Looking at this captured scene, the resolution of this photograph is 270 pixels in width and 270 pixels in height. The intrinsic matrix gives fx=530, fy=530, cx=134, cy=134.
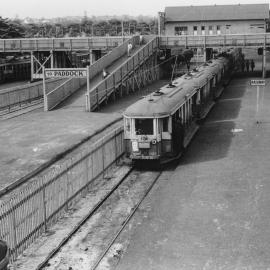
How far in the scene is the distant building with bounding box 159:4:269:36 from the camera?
76.9m

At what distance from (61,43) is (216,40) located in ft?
53.0

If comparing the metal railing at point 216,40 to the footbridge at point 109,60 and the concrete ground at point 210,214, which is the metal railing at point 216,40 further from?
the concrete ground at point 210,214

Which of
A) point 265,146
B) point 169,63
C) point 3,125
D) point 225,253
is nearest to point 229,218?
point 225,253

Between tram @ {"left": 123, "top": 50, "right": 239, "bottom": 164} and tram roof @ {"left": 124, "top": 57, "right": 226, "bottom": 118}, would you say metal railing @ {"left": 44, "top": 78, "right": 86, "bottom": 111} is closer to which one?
tram roof @ {"left": 124, "top": 57, "right": 226, "bottom": 118}

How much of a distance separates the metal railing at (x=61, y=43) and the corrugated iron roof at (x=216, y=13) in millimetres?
24722

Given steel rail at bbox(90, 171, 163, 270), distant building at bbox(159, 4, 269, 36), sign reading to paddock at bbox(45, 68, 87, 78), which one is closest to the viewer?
steel rail at bbox(90, 171, 163, 270)

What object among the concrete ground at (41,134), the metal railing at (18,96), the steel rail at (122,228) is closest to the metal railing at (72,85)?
the concrete ground at (41,134)

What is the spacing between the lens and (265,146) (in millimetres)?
23828

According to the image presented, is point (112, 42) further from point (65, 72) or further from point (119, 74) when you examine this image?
point (65, 72)

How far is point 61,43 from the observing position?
2195 inches

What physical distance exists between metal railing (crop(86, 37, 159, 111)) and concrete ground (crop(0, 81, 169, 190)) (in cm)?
88

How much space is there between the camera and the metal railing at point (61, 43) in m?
55.0

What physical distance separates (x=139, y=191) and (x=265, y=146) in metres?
8.17

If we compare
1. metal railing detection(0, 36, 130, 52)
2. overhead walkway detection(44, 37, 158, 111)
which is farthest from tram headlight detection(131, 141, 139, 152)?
metal railing detection(0, 36, 130, 52)
